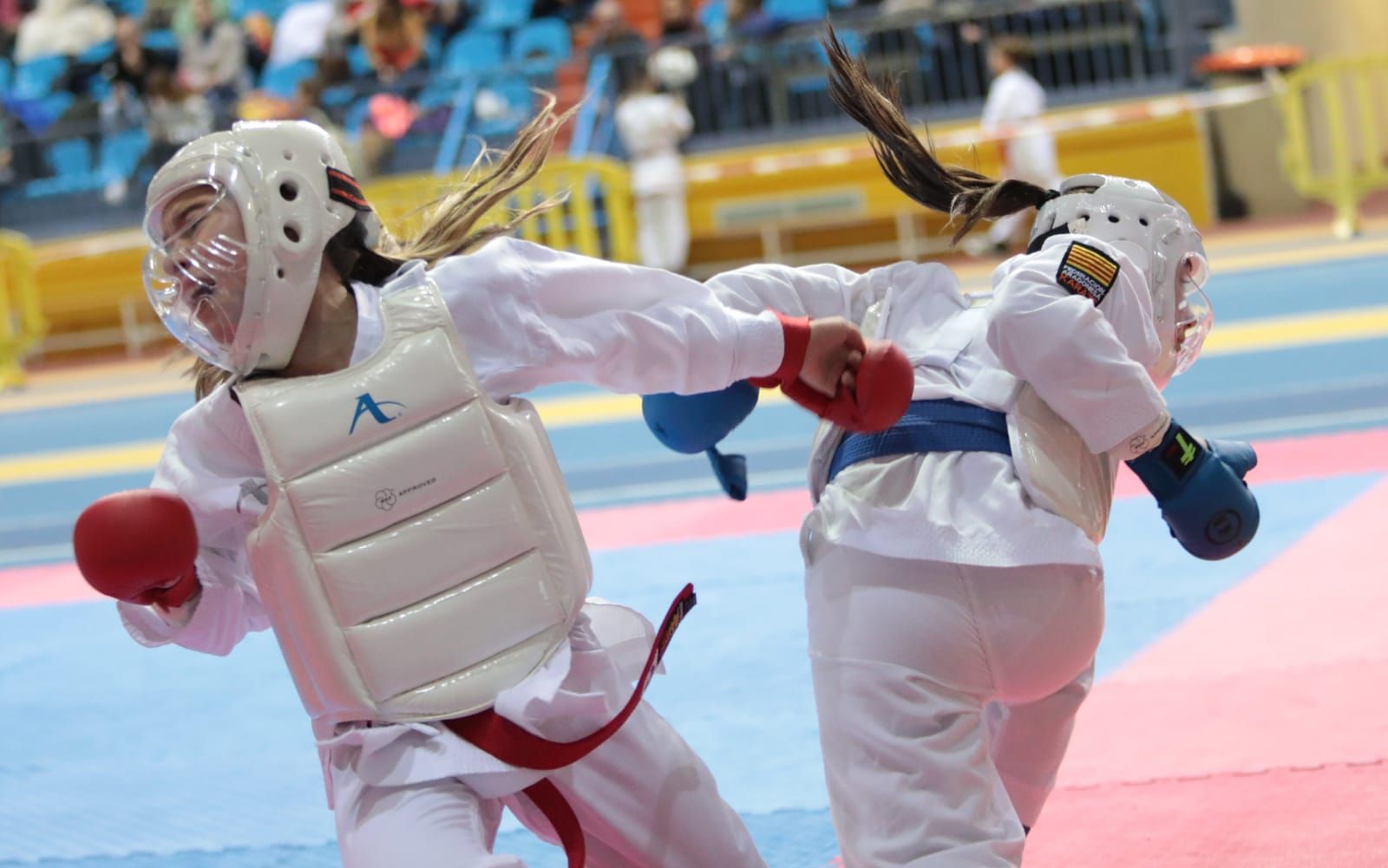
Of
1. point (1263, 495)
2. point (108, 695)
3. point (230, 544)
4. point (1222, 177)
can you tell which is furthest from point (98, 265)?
point (230, 544)

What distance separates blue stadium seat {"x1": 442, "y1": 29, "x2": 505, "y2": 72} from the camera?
17.1 m

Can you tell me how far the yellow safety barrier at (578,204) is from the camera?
1358 cm

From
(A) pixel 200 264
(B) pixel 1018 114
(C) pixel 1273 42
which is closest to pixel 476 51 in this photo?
(B) pixel 1018 114

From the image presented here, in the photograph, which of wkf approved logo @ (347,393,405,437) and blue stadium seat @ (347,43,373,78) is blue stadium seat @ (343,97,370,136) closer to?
blue stadium seat @ (347,43,373,78)

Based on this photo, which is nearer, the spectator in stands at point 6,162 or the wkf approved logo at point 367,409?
the wkf approved logo at point 367,409

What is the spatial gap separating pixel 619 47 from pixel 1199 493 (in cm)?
1380

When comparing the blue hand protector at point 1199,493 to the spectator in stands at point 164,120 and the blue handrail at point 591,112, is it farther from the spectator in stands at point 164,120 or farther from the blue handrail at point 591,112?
the spectator in stands at point 164,120

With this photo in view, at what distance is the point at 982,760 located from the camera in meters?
2.40

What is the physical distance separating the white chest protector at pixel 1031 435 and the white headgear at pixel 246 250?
89 cm

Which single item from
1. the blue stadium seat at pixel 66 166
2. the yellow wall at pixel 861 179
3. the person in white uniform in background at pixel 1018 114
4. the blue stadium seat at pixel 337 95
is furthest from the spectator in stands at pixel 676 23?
the blue stadium seat at pixel 66 166

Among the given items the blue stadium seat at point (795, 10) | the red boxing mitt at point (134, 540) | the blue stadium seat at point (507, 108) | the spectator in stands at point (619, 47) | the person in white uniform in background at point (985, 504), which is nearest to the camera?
the red boxing mitt at point (134, 540)

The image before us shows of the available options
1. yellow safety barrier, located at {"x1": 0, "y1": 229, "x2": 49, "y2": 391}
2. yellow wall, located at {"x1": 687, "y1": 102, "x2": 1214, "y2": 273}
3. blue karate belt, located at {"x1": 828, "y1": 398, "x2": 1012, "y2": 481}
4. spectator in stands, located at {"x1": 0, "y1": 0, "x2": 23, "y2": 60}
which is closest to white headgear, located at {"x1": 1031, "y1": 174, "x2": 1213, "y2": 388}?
blue karate belt, located at {"x1": 828, "y1": 398, "x2": 1012, "y2": 481}

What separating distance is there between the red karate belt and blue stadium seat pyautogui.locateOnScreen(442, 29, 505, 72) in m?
15.3

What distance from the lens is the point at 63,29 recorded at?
18484 mm
